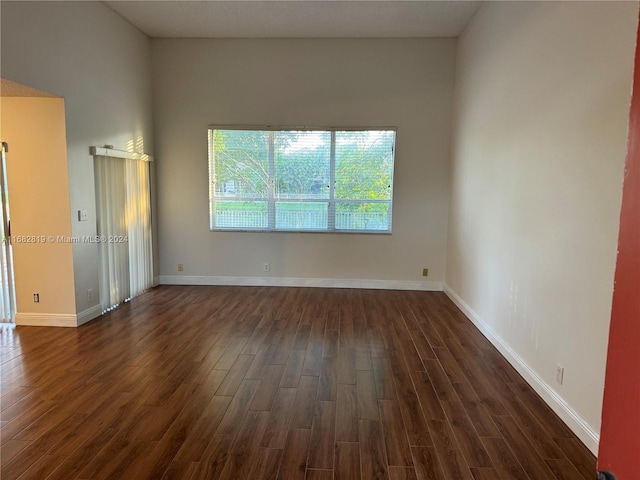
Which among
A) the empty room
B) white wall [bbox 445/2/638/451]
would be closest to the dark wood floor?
the empty room

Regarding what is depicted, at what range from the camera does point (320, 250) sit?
18.2 feet

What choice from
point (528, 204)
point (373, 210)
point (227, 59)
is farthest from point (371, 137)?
point (528, 204)

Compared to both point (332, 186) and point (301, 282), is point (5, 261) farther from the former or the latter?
point (332, 186)

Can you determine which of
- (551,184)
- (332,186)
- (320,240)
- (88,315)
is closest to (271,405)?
(551,184)

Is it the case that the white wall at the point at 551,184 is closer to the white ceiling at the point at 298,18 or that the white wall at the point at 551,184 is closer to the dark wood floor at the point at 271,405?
the dark wood floor at the point at 271,405

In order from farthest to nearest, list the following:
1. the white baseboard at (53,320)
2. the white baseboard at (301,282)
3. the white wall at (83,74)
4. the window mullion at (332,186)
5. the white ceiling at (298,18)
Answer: the white baseboard at (301,282), the window mullion at (332,186), the white ceiling at (298,18), the white baseboard at (53,320), the white wall at (83,74)

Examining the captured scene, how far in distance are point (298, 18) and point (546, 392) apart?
15.0 feet

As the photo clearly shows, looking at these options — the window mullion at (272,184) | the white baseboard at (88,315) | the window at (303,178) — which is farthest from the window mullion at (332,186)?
the white baseboard at (88,315)

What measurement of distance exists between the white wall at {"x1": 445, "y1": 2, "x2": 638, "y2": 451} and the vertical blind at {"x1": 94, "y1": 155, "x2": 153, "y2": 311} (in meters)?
4.14

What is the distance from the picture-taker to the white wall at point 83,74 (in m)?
3.12

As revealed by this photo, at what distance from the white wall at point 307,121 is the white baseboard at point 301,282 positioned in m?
0.03

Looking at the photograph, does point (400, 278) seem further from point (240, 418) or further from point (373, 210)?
point (240, 418)

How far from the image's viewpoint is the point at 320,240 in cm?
553

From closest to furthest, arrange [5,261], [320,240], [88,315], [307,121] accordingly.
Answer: [5,261] → [88,315] → [307,121] → [320,240]
